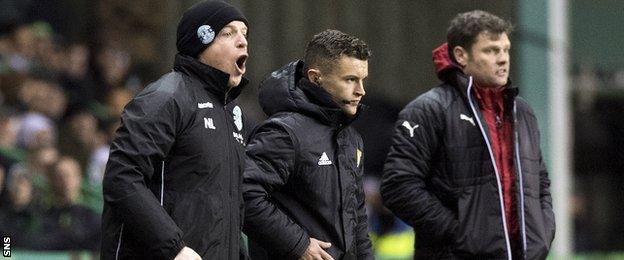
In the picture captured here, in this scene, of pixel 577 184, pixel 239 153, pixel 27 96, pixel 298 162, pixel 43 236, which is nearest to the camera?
pixel 239 153

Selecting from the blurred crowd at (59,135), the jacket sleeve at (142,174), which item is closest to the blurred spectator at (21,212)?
the blurred crowd at (59,135)

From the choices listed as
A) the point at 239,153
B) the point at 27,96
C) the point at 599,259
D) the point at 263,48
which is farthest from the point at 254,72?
the point at 239,153

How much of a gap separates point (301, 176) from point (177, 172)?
860 mm

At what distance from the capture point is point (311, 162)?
5711 mm

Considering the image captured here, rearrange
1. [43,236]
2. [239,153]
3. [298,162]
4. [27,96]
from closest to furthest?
[239,153] → [298,162] → [43,236] → [27,96]

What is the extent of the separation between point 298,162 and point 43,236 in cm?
450

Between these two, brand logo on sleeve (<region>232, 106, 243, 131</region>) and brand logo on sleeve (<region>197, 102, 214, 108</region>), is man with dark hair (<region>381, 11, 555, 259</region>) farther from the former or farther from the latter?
brand logo on sleeve (<region>197, 102, 214, 108</region>)

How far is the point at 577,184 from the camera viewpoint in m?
19.6

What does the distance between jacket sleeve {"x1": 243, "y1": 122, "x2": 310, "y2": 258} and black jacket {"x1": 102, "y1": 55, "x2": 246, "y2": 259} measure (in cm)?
32

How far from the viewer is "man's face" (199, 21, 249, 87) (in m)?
5.23

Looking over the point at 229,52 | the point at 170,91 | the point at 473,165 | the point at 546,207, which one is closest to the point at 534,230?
the point at 546,207

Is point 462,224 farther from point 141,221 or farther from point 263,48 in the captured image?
point 263,48

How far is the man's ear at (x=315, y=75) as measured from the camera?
5.90 metres

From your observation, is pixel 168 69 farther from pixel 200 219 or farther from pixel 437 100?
pixel 200 219
